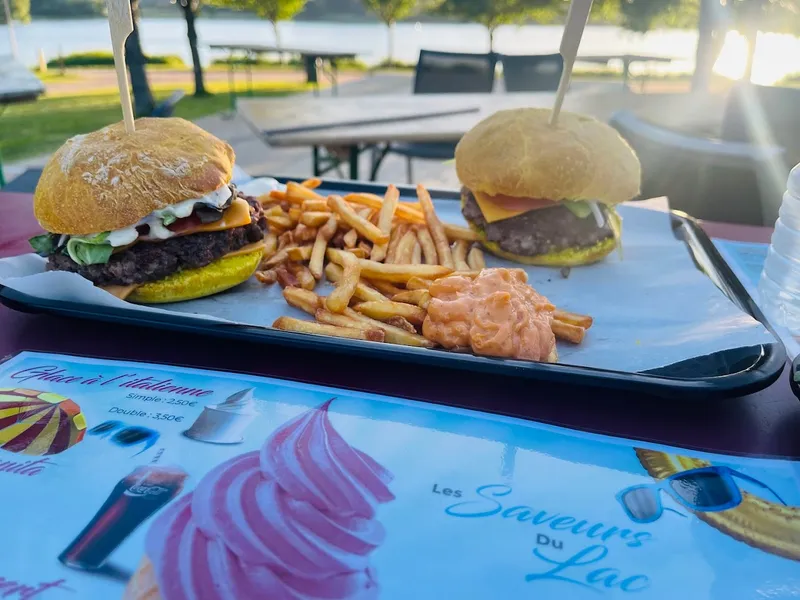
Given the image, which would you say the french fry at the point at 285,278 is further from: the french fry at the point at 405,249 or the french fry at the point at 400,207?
the french fry at the point at 400,207

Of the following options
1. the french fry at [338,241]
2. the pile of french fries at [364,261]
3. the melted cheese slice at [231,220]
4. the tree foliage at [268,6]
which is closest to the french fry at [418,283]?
the pile of french fries at [364,261]

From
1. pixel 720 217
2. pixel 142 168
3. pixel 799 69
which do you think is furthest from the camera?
pixel 799 69

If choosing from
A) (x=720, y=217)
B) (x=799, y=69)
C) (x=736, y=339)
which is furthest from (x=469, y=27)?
(x=736, y=339)

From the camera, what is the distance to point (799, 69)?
23.7m

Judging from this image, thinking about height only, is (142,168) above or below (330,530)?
above

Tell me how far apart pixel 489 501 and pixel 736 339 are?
45.9 inches

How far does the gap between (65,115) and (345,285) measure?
13368 mm

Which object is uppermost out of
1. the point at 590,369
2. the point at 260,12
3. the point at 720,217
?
the point at 260,12

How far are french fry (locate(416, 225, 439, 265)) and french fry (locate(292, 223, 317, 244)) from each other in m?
0.53

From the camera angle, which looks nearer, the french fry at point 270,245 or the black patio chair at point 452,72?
the french fry at point 270,245

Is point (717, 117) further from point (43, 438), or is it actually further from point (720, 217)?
point (43, 438)

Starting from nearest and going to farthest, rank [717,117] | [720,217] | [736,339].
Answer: [736,339], [720,217], [717,117]

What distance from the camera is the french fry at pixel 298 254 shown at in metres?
2.60

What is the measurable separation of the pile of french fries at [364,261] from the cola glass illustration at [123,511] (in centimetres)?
77
